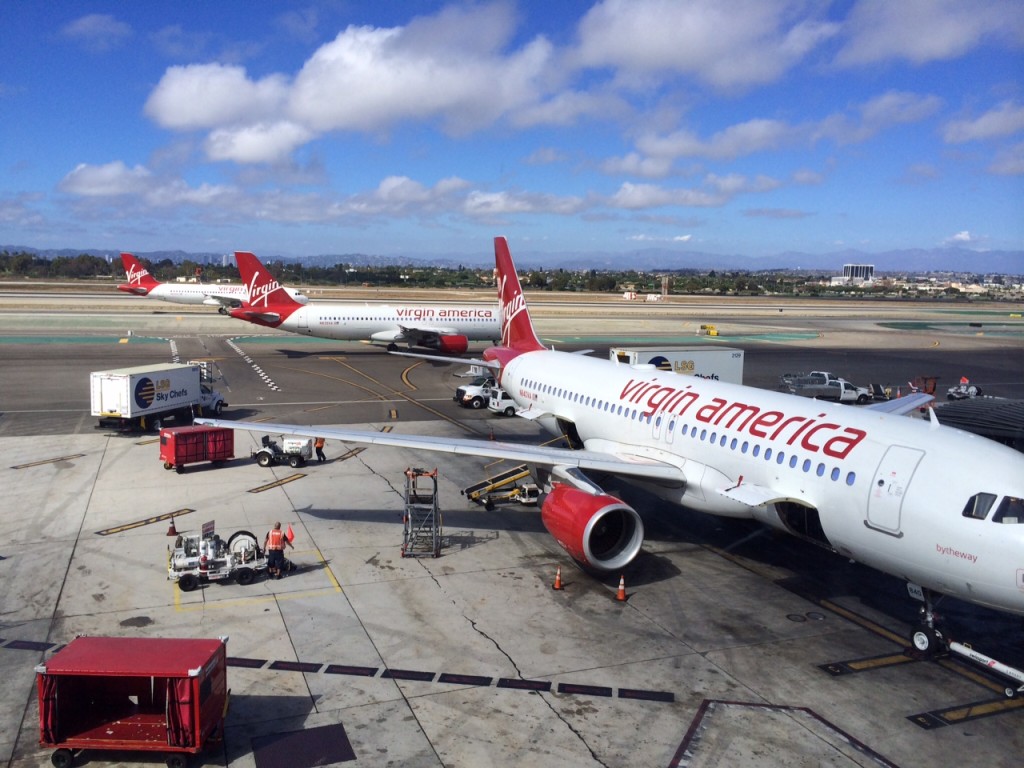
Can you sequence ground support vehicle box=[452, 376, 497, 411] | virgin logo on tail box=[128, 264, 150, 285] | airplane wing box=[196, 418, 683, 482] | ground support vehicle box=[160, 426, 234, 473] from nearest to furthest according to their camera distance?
airplane wing box=[196, 418, 683, 482]
ground support vehicle box=[160, 426, 234, 473]
ground support vehicle box=[452, 376, 497, 411]
virgin logo on tail box=[128, 264, 150, 285]

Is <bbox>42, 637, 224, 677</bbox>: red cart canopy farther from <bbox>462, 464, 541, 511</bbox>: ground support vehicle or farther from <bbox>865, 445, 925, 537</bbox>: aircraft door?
<bbox>462, 464, 541, 511</bbox>: ground support vehicle

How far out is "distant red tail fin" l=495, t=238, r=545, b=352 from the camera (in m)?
37.5

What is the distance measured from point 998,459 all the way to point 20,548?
989 inches

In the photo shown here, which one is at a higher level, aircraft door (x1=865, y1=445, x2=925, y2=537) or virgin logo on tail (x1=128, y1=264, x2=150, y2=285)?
virgin logo on tail (x1=128, y1=264, x2=150, y2=285)

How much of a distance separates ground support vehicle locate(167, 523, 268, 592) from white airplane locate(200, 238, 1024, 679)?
364 centimetres

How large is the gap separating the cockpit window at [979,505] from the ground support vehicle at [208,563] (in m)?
16.6

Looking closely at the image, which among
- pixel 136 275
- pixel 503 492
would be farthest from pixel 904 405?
pixel 136 275

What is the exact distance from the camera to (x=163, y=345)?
72.6 m

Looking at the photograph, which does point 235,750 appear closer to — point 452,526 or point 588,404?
point 452,526

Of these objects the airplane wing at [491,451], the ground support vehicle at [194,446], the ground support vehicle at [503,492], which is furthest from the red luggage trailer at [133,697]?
the ground support vehicle at [194,446]

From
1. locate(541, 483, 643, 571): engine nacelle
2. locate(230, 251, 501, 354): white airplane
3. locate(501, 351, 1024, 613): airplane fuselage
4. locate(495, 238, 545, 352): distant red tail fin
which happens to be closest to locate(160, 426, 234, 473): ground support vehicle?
locate(495, 238, 545, 352): distant red tail fin

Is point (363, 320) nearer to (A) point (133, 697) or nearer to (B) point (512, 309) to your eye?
(B) point (512, 309)

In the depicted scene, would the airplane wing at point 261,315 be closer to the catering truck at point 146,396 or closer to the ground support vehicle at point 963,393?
the catering truck at point 146,396

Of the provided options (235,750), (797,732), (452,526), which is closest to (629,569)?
(452,526)
